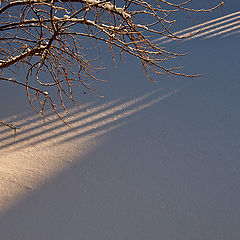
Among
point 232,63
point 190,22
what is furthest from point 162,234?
point 190,22

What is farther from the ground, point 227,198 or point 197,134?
point 197,134

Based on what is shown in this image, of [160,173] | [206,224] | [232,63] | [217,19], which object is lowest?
[206,224]

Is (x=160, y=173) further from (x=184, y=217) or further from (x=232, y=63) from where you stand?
(x=232, y=63)

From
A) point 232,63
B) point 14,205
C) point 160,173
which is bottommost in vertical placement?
point 160,173

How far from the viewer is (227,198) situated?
195 centimetres

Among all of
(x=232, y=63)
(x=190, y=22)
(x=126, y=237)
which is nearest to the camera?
(x=126, y=237)

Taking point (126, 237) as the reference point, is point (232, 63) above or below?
above

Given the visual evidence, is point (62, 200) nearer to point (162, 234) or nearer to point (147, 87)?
point (162, 234)

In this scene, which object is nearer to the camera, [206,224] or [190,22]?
[206,224]

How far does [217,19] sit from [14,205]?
281 cm

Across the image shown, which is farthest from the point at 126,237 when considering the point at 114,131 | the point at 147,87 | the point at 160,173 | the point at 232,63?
the point at 232,63

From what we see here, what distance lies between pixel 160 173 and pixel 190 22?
6.95 ft

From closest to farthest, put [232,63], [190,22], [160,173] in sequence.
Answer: [160,173] < [232,63] < [190,22]

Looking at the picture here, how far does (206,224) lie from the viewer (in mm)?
1803
